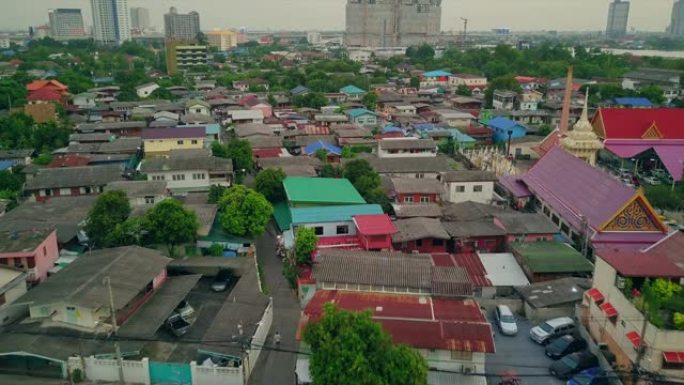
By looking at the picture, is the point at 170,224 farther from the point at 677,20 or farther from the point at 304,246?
the point at 677,20

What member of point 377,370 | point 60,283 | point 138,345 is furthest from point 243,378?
point 60,283

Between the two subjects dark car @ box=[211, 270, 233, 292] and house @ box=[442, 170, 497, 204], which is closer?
dark car @ box=[211, 270, 233, 292]

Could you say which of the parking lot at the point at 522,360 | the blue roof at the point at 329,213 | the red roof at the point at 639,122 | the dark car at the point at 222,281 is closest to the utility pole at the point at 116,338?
the dark car at the point at 222,281

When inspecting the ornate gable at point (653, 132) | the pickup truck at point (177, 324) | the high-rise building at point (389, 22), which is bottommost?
the pickup truck at point (177, 324)

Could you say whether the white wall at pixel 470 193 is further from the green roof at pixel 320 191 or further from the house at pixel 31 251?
the house at pixel 31 251

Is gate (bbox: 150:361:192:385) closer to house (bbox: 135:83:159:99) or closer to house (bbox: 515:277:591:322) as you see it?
house (bbox: 515:277:591:322)

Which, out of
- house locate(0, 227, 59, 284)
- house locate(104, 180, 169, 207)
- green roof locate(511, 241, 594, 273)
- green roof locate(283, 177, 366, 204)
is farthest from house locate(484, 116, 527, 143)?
house locate(0, 227, 59, 284)
